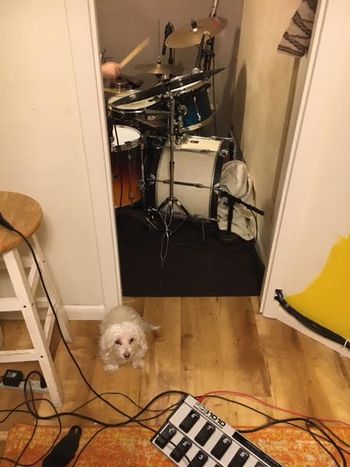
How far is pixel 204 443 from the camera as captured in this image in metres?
1.18

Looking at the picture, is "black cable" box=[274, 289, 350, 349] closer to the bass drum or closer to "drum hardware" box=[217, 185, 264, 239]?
"drum hardware" box=[217, 185, 264, 239]

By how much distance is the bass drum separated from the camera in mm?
2092

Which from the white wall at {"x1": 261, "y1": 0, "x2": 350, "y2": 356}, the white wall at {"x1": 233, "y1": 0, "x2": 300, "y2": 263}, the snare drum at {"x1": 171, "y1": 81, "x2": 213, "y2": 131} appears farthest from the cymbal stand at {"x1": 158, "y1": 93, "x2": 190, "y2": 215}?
the white wall at {"x1": 261, "y1": 0, "x2": 350, "y2": 356}

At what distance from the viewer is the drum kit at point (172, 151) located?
209cm

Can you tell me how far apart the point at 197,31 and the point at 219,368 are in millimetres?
1949

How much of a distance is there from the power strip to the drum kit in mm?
1149

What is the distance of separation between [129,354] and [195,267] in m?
0.73

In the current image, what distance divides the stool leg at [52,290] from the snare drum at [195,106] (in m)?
1.22

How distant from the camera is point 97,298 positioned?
160 cm

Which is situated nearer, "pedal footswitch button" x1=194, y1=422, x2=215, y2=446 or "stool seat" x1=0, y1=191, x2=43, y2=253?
"stool seat" x1=0, y1=191, x2=43, y2=253

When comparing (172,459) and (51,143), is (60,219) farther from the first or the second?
(172,459)

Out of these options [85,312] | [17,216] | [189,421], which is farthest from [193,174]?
[189,421]

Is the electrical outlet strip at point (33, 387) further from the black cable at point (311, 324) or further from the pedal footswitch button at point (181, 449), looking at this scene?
the black cable at point (311, 324)

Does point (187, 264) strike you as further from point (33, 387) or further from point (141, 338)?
point (33, 387)
